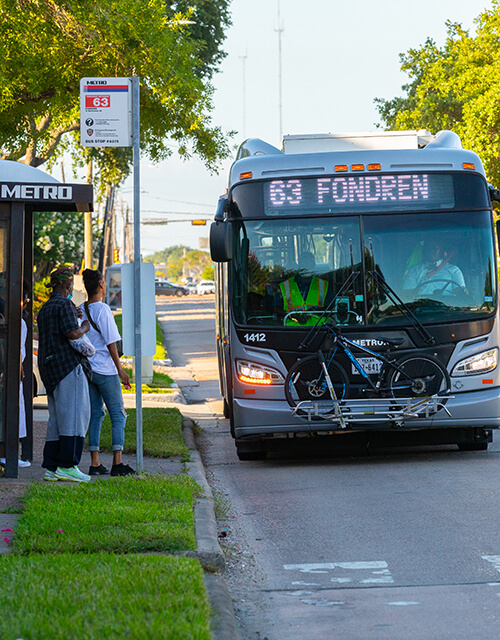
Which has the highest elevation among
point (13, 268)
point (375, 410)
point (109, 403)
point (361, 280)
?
point (13, 268)

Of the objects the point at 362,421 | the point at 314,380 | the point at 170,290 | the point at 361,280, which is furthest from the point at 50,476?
the point at 170,290

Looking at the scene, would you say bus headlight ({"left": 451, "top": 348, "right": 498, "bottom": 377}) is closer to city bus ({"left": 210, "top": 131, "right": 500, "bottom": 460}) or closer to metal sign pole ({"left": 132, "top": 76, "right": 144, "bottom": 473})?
city bus ({"left": 210, "top": 131, "right": 500, "bottom": 460})

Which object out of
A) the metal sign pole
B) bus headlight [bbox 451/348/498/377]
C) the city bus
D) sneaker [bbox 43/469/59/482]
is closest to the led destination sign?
the city bus

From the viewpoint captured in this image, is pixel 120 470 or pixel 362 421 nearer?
pixel 120 470

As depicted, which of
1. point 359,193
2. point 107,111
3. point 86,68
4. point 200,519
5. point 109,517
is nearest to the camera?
point 109,517

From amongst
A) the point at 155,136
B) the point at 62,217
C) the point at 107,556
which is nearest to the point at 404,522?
the point at 107,556

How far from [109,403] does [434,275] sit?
143 inches

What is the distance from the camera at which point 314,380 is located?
33.4ft

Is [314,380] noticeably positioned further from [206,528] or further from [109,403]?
[206,528]

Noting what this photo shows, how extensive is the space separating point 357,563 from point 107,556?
5.31 feet

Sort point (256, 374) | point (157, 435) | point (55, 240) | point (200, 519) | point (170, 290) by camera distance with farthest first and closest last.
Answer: point (170, 290)
point (55, 240)
point (157, 435)
point (256, 374)
point (200, 519)

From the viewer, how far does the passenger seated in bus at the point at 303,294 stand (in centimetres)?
1030

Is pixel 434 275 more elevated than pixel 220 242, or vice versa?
pixel 220 242

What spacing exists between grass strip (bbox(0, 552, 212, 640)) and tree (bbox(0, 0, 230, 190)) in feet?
31.0
